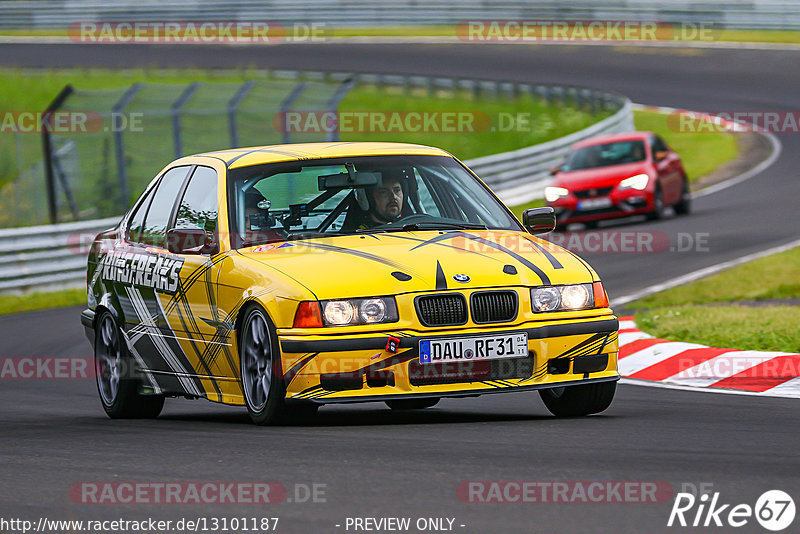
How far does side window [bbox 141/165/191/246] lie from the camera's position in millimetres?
9109

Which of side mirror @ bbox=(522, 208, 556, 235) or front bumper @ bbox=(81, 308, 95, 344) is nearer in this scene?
side mirror @ bbox=(522, 208, 556, 235)

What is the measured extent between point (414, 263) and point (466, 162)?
56.5 ft

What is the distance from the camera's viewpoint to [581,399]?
799 cm

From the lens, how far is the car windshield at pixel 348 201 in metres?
8.31

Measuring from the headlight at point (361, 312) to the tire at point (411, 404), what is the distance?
143cm

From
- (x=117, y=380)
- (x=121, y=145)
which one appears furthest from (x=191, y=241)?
(x=121, y=145)

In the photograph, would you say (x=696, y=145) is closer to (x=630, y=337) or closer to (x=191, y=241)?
(x=630, y=337)

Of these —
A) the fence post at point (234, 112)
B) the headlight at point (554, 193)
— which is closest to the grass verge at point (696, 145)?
the headlight at point (554, 193)

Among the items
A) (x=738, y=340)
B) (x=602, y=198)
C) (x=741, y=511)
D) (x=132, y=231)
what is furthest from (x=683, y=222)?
(x=741, y=511)

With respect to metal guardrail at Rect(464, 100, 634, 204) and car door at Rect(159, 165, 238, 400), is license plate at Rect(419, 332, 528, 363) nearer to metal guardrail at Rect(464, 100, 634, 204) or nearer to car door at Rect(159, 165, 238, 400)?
car door at Rect(159, 165, 238, 400)

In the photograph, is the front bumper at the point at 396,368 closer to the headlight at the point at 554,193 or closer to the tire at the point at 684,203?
the headlight at the point at 554,193

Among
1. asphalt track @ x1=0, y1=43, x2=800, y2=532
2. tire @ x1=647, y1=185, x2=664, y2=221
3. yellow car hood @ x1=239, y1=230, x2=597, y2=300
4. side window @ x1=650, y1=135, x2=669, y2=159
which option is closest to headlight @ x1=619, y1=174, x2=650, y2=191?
tire @ x1=647, y1=185, x2=664, y2=221

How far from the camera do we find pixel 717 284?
1570 cm

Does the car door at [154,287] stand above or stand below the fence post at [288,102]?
above
